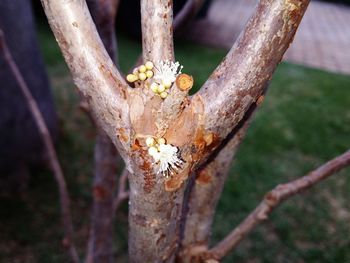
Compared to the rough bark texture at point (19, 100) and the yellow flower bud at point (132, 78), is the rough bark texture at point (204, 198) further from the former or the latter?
the rough bark texture at point (19, 100)

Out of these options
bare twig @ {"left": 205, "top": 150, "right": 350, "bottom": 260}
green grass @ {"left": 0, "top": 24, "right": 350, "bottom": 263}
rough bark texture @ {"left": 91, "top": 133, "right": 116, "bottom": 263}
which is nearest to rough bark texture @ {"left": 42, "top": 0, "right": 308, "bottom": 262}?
bare twig @ {"left": 205, "top": 150, "right": 350, "bottom": 260}

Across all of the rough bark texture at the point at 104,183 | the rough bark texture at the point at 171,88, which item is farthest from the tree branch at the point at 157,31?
the rough bark texture at the point at 104,183

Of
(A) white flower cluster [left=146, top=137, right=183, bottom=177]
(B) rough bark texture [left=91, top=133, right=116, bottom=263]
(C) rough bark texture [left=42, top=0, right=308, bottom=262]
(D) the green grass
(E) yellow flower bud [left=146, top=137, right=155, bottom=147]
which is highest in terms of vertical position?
(C) rough bark texture [left=42, top=0, right=308, bottom=262]

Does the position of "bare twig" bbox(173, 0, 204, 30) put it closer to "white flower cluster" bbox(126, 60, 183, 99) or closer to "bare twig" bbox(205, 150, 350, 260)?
"bare twig" bbox(205, 150, 350, 260)

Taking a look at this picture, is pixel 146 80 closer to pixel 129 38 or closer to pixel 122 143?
pixel 122 143

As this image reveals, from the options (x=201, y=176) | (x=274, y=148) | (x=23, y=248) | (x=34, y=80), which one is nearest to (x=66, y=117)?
(x=34, y=80)

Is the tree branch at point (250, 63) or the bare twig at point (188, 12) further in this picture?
the bare twig at point (188, 12)
